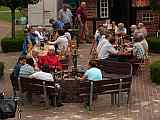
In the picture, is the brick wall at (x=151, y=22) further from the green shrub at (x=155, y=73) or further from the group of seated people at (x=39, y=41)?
the green shrub at (x=155, y=73)

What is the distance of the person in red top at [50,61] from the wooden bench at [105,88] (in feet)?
8.61

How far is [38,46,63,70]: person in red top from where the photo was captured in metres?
17.5

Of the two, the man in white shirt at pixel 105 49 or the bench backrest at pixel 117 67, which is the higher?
the man in white shirt at pixel 105 49

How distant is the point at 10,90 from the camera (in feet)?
56.4

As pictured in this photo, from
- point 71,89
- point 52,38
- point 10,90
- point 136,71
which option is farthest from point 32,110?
point 52,38

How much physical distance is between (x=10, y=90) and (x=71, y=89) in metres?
2.84

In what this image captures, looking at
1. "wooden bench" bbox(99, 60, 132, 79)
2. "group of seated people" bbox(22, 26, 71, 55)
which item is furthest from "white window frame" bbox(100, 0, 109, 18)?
"wooden bench" bbox(99, 60, 132, 79)

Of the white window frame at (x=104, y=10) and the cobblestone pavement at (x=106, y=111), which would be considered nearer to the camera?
the cobblestone pavement at (x=106, y=111)

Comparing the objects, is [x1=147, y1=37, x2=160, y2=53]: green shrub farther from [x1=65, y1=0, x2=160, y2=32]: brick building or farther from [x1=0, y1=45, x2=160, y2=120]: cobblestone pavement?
[x1=0, y1=45, x2=160, y2=120]: cobblestone pavement

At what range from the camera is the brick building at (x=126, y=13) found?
97.9 feet

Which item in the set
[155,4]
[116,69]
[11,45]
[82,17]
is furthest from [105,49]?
[82,17]

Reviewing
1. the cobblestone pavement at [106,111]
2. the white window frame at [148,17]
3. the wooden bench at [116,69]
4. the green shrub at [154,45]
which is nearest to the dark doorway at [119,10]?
the white window frame at [148,17]

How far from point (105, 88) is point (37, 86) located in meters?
1.64

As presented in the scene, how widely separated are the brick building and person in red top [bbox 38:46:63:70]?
11.9m
